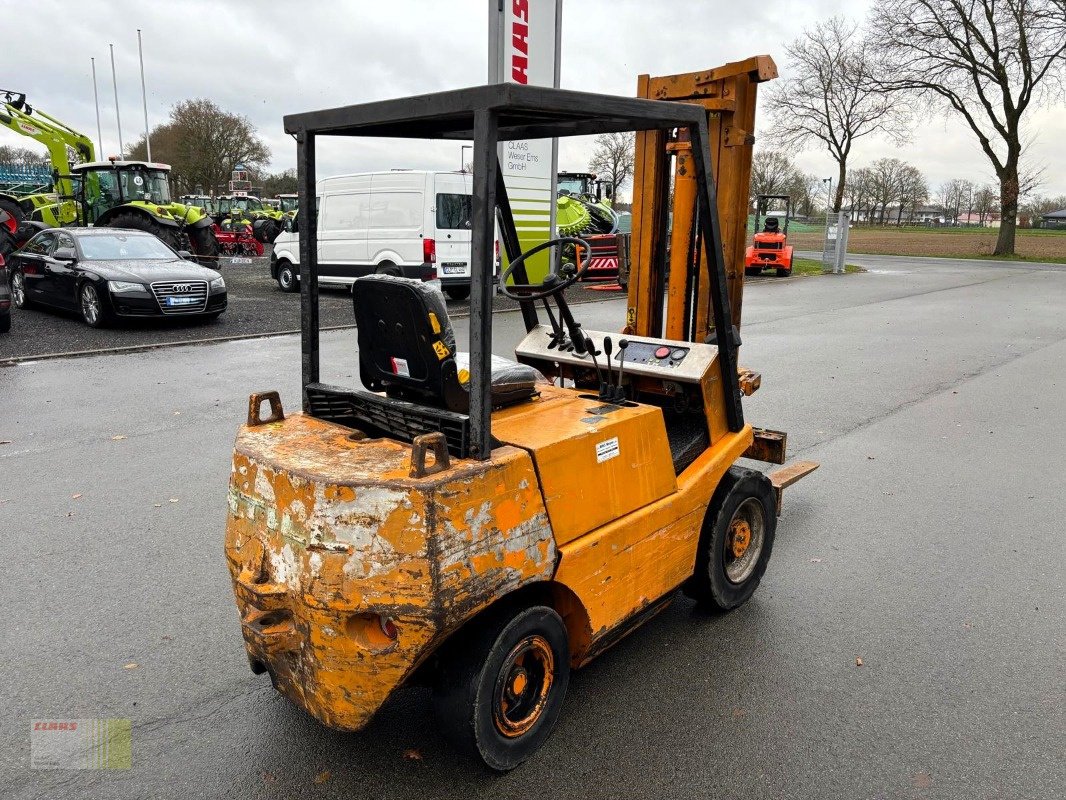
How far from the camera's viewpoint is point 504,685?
2.83 m

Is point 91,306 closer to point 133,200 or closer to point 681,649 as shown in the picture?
point 133,200

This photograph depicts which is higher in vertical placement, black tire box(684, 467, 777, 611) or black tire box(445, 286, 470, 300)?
black tire box(445, 286, 470, 300)

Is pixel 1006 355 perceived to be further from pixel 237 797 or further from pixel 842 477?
pixel 237 797

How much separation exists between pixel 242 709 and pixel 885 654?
2.78 meters

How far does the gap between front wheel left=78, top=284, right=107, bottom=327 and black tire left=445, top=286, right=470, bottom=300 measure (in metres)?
6.07

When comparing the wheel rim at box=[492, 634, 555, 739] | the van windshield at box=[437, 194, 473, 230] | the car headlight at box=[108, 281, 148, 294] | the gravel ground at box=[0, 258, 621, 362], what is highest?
the van windshield at box=[437, 194, 473, 230]

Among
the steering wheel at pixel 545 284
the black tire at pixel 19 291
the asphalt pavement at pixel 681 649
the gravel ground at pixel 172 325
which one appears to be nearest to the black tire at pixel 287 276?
the gravel ground at pixel 172 325

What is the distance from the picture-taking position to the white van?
15.2 m

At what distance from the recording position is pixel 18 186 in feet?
108

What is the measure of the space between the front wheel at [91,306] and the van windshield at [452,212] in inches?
230

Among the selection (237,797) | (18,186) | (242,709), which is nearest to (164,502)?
(242,709)

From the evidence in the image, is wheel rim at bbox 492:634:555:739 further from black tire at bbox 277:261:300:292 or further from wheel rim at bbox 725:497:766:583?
black tire at bbox 277:261:300:292

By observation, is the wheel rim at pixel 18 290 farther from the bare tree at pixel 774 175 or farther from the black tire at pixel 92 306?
the bare tree at pixel 774 175

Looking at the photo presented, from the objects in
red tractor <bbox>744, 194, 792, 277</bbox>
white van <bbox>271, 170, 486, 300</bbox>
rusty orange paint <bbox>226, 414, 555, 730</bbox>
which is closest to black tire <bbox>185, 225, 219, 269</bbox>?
white van <bbox>271, 170, 486, 300</bbox>
